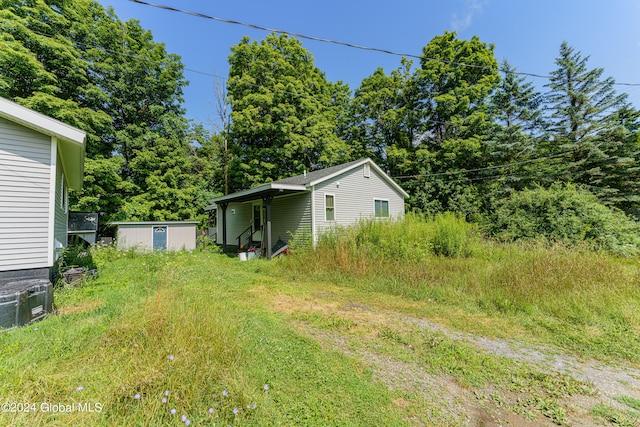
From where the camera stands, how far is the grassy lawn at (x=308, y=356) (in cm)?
194

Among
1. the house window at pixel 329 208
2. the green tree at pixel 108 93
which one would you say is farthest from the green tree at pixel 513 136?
the green tree at pixel 108 93

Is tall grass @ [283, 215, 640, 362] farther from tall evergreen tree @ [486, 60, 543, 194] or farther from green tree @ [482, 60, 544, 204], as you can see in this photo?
tall evergreen tree @ [486, 60, 543, 194]

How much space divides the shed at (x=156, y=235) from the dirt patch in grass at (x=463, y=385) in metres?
11.0

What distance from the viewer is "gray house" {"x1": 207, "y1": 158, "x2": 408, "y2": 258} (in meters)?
10.5

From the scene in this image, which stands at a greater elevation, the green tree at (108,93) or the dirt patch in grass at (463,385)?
the green tree at (108,93)

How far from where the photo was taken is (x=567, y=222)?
9.46 meters

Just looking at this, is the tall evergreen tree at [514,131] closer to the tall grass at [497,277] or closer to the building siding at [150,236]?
the tall grass at [497,277]

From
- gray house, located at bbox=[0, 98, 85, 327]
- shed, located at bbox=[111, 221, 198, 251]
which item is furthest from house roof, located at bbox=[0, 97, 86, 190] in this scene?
shed, located at bbox=[111, 221, 198, 251]

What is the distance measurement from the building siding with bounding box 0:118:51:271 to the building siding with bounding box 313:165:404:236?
302 inches

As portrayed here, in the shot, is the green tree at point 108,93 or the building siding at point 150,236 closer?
the building siding at point 150,236

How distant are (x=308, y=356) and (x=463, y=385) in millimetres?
1596

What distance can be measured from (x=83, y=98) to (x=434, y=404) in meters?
21.1

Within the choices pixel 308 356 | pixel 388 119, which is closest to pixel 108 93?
pixel 388 119

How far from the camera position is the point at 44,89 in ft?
39.9
